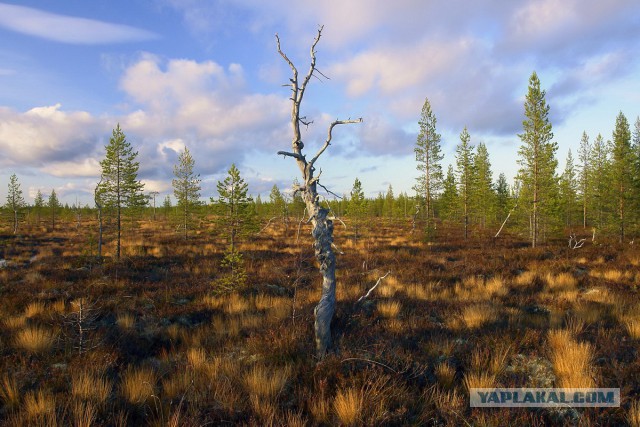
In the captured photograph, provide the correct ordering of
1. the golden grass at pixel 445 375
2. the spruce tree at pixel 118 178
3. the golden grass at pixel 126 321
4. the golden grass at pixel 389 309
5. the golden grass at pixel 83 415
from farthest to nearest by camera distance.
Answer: the spruce tree at pixel 118 178 → the golden grass at pixel 389 309 → the golden grass at pixel 126 321 → the golden grass at pixel 445 375 → the golden grass at pixel 83 415

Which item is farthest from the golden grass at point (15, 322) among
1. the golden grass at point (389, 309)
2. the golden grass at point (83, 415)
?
the golden grass at point (389, 309)

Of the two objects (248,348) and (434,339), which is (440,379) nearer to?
(434,339)

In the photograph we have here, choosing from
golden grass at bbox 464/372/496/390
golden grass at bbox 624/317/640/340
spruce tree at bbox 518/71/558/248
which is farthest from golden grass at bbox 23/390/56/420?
spruce tree at bbox 518/71/558/248

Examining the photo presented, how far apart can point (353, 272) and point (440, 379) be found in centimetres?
952

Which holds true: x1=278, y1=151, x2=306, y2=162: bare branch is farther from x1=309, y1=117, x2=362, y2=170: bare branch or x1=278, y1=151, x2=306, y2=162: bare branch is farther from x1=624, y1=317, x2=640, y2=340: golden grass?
x1=624, y1=317, x2=640, y2=340: golden grass

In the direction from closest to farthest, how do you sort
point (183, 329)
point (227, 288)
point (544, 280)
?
point (183, 329) < point (227, 288) < point (544, 280)

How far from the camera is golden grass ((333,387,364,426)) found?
3235mm

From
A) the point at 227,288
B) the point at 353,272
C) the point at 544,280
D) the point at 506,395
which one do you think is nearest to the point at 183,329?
the point at 227,288

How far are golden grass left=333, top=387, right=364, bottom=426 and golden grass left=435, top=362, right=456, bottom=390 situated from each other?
132cm

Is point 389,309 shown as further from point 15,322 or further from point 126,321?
point 15,322

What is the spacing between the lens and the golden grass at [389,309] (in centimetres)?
719

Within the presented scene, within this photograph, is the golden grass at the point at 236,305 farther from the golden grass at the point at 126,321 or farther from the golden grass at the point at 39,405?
the golden grass at the point at 39,405

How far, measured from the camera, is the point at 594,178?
36531 mm

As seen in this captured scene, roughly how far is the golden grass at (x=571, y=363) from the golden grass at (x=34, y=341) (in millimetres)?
8100
